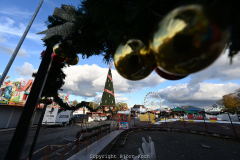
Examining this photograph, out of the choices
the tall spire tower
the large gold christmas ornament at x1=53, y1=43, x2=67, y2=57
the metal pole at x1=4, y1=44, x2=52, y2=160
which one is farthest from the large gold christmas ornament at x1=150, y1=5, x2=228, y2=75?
the tall spire tower

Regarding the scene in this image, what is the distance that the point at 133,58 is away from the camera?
648 mm

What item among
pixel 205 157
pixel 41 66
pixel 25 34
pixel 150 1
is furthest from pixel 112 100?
pixel 150 1

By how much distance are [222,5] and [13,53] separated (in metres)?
4.89

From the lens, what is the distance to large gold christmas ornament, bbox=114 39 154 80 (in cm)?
64

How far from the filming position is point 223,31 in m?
0.40

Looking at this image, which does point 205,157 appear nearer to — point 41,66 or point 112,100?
point 41,66

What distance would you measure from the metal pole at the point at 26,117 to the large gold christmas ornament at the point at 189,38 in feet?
7.83

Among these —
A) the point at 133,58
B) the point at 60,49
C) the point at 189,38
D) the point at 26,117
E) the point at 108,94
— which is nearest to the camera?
the point at 189,38

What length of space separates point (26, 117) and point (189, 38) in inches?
102

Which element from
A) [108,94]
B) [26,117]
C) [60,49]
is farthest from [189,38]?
[108,94]

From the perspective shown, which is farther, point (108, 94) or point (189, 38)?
point (108, 94)

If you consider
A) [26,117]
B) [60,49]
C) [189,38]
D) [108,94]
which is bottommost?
[26,117]

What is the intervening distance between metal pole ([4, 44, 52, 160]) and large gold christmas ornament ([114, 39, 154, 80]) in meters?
2.10

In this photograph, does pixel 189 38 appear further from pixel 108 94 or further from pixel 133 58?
pixel 108 94
